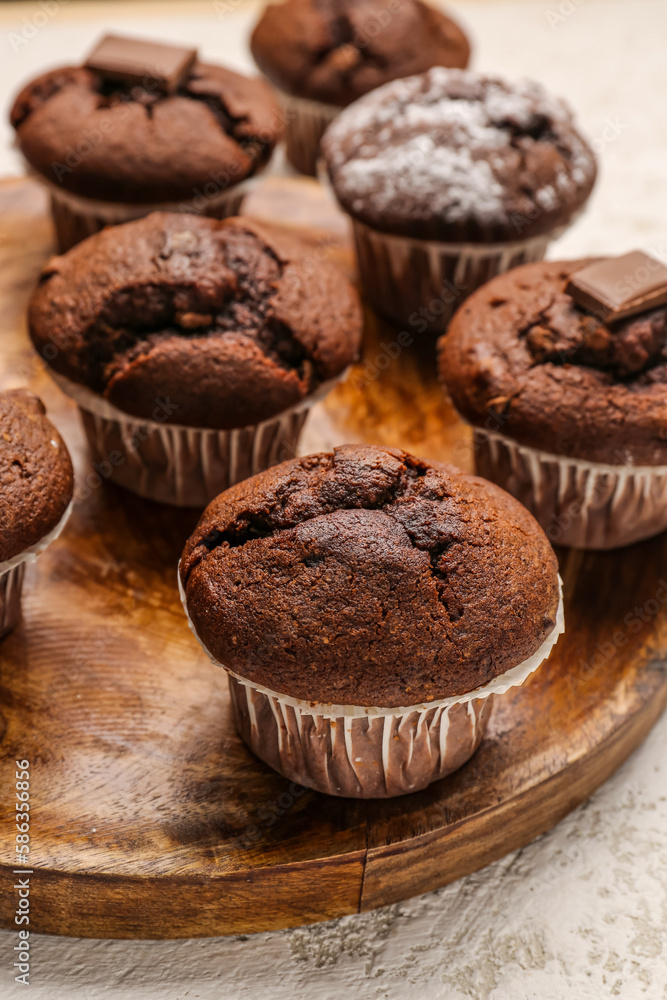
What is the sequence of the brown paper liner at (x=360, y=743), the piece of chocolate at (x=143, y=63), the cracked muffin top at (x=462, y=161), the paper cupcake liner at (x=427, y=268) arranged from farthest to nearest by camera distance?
the piece of chocolate at (x=143, y=63) → the paper cupcake liner at (x=427, y=268) → the cracked muffin top at (x=462, y=161) → the brown paper liner at (x=360, y=743)

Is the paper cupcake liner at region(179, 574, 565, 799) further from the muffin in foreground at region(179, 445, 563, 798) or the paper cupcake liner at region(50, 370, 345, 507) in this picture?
the paper cupcake liner at region(50, 370, 345, 507)

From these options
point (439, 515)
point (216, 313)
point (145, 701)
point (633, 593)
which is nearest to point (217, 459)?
point (216, 313)

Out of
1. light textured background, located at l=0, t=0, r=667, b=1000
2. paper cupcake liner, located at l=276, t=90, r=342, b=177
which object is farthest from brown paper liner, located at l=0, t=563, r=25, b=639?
paper cupcake liner, located at l=276, t=90, r=342, b=177

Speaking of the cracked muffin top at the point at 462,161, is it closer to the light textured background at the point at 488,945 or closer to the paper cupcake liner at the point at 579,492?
the paper cupcake liner at the point at 579,492

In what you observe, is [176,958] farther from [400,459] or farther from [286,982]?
[400,459]

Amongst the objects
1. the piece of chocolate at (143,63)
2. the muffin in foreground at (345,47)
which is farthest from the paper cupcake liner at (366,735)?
the muffin in foreground at (345,47)

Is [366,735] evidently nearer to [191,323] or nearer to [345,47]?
[191,323]

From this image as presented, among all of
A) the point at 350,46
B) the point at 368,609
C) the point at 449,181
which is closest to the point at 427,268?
the point at 449,181
